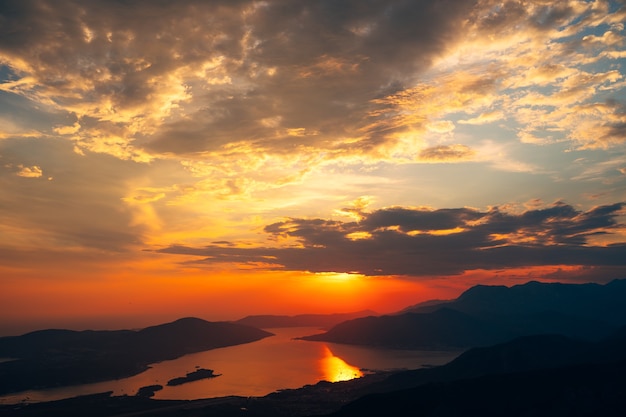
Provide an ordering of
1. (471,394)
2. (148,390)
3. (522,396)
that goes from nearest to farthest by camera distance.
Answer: (522,396)
(471,394)
(148,390)

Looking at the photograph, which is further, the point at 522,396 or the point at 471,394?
the point at 471,394

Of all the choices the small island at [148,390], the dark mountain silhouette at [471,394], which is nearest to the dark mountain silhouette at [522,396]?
the dark mountain silhouette at [471,394]

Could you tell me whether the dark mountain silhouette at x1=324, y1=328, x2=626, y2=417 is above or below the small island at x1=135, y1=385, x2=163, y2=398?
above

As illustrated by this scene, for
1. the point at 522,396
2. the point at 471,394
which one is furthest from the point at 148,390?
the point at 522,396

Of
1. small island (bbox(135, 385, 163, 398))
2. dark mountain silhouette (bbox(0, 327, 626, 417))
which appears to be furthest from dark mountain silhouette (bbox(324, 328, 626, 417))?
small island (bbox(135, 385, 163, 398))

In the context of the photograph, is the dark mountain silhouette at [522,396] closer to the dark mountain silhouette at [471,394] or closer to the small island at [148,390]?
the dark mountain silhouette at [471,394]

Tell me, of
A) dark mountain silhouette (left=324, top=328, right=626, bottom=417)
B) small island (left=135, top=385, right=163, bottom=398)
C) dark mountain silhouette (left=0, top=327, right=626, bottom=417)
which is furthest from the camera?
small island (left=135, top=385, right=163, bottom=398)

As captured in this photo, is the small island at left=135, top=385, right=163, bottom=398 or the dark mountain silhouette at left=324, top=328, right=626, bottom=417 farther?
the small island at left=135, top=385, right=163, bottom=398

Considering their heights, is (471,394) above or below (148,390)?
above

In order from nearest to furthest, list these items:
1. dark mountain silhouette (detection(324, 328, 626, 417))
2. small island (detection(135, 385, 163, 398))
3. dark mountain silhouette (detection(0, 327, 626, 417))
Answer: dark mountain silhouette (detection(324, 328, 626, 417)) → dark mountain silhouette (detection(0, 327, 626, 417)) → small island (detection(135, 385, 163, 398))

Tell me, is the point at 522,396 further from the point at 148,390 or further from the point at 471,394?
the point at 148,390

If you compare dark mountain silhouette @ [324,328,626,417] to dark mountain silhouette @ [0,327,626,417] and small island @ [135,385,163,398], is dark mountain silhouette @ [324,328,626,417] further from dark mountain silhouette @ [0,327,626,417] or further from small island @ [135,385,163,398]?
small island @ [135,385,163,398]
